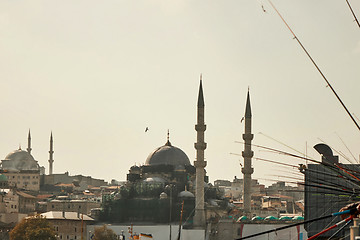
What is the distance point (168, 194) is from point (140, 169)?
7.16 metres

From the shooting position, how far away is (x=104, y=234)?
7300 centimetres

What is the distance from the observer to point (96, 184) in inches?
5787

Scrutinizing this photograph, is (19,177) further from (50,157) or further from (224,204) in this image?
(224,204)

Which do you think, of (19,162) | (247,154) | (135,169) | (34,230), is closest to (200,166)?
(247,154)

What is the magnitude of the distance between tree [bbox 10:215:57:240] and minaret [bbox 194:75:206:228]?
12536 mm

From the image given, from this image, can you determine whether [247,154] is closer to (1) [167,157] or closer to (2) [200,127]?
(2) [200,127]

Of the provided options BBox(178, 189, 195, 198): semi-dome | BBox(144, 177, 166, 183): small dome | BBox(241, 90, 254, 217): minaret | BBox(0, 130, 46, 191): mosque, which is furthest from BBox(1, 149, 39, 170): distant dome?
BBox(241, 90, 254, 217): minaret

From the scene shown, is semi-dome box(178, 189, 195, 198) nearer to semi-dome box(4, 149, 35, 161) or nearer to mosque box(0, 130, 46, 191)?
mosque box(0, 130, 46, 191)

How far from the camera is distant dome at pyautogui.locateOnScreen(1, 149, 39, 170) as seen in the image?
12812 cm

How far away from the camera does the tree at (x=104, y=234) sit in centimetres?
7206

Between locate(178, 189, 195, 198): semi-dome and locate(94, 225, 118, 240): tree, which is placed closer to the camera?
locate(94, 225, 118, 240): tree

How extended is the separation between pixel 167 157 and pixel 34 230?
71.3 feet

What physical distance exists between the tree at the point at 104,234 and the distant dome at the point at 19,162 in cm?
5630

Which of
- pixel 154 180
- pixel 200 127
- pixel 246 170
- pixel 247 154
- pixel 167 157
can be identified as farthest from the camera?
pixel 167 157
